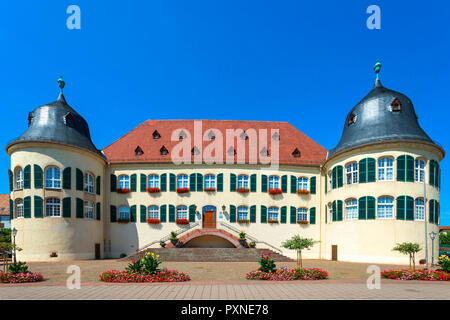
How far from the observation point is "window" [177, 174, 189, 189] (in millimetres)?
27734

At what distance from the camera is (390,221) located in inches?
861

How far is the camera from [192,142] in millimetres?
29281

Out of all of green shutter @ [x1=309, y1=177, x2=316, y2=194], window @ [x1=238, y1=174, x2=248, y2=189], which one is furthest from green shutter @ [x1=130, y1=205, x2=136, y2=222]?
green shutter @ [x1=309, y1=177, x2=316, y2=194]

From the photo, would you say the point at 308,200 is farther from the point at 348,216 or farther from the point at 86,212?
the point at 86,212

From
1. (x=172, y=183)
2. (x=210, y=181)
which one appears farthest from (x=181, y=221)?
(x=210, y=181)

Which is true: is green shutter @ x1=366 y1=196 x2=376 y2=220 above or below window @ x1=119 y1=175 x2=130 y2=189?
below

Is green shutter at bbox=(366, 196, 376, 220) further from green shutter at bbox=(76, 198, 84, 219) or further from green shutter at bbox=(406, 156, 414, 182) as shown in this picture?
green shutter at bbox=(76, 198, 84, 219)

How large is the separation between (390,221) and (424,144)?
596 cm

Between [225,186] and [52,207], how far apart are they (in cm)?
1363

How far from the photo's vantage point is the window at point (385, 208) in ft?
72.4

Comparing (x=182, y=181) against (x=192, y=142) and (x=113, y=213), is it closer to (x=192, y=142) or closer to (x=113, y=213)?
(x=192, y=142)
